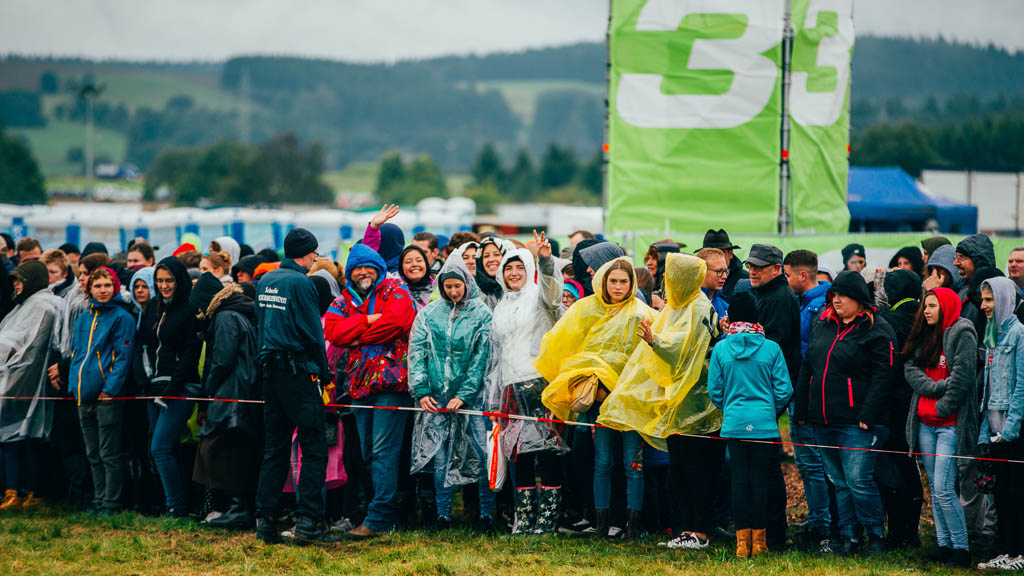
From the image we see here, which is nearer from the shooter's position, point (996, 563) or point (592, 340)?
point (996, 563)

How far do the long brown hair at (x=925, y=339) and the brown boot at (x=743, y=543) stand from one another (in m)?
1.49

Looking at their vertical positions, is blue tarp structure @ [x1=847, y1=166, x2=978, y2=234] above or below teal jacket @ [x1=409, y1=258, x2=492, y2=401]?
above

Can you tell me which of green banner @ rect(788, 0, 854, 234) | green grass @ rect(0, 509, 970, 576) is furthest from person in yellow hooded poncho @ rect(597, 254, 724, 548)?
green banner @ rect(788, 0, 854, 234)

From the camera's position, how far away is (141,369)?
774cm

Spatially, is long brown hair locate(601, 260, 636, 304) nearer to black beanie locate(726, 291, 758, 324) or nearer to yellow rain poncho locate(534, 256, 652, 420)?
yellow rain poncho locate(534, 256, 652, 420)

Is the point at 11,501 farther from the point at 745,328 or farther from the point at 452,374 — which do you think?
the point at 745,328

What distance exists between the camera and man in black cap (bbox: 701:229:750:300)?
7355mm

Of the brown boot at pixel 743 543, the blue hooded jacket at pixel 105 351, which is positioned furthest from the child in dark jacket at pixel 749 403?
the blue hooded jacket at pixel 105 351

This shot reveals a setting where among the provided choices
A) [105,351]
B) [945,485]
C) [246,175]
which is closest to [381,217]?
[105,351]

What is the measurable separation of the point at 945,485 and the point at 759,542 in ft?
3.85

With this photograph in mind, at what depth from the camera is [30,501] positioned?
820 centimetres

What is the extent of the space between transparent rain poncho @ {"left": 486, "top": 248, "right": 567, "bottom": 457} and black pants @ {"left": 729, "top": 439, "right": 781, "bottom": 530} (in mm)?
1240

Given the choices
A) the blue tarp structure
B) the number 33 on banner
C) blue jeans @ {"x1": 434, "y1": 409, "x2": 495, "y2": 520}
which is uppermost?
the number 33 on banner

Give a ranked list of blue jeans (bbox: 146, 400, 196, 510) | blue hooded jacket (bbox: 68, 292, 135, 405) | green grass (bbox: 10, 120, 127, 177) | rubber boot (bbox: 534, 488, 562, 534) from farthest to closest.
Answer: green grass (bbox: 10, 120, 127, 177) → blue hooded jacket (bbox: 68, 292, 135, 405) → blue jeans (bbox: 146, 400, 196, 510) → rubber boot (bbox: 534, 488, 562, 534)
